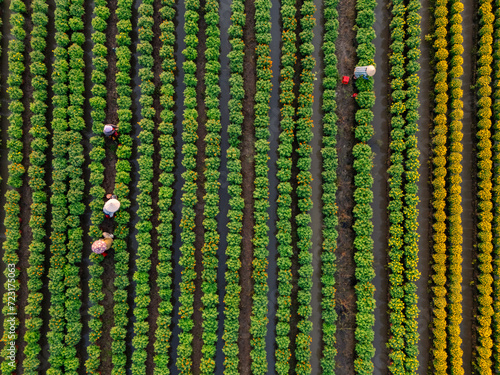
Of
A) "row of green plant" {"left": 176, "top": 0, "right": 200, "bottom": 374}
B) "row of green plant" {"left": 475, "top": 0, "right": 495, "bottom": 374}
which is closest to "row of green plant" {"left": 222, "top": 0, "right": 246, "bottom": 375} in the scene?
"row of green plant" {"left": 176, "top": 0, "right": 200, "bottom": 374}

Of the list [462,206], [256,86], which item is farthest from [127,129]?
[462,206]

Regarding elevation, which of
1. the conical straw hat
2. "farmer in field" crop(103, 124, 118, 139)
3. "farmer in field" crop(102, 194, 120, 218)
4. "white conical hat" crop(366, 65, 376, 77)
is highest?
"white conical hat" crop(366, 65, 376, 77)

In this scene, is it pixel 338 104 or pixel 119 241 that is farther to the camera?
pixel 338 104

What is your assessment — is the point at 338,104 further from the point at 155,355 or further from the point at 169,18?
the point at 155,355

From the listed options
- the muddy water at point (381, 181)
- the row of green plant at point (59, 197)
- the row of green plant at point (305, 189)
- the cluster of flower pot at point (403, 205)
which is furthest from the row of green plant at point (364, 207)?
the row of green plant at point (59, 197)

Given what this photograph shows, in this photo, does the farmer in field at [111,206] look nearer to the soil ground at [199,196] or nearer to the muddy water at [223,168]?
the soil ground at [199,196]

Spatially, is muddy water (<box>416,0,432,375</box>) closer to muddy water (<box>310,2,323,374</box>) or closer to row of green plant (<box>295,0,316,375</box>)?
muddy water (<box>310,2,323,374</box>)
